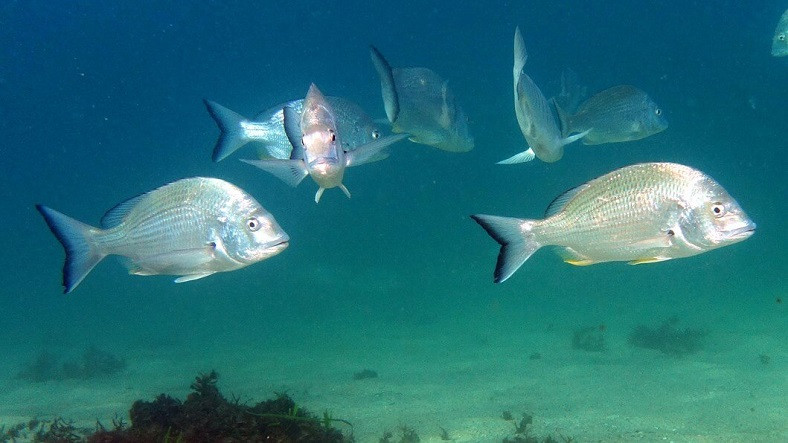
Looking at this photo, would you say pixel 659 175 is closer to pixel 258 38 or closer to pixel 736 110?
pixel 736 110

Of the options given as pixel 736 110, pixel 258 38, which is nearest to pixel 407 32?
pixel 258 38

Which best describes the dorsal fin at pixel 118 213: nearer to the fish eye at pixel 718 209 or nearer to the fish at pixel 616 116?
the fish eye at pixel 718 209

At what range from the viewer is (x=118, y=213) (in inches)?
141

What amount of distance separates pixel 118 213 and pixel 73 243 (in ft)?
1.26

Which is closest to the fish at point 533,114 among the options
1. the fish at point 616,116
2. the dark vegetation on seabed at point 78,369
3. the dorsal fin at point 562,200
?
the dorsal fin at point 562,200

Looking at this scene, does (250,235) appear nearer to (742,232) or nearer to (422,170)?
(742,232)

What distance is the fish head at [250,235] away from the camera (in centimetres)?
330

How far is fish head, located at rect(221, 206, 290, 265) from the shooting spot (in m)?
3.30

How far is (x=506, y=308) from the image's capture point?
88.3 feet

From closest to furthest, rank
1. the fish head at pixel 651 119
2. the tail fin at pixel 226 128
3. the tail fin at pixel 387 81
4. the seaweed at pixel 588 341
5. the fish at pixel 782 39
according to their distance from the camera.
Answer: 1. the tail fin at pixel 387 81
2. the tail fin at pixel 226 128
3. the fish head at pixel 651 119
4. the fish at pixel 782 39
5. the seaweed at pixel 588 341

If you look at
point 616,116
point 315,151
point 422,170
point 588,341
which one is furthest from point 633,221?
point 422,170

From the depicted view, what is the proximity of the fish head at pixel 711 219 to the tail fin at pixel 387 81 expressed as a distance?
236 cm

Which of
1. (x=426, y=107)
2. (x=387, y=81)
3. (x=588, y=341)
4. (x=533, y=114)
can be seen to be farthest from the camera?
(x=588, y=341)

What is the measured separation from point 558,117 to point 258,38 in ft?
163
